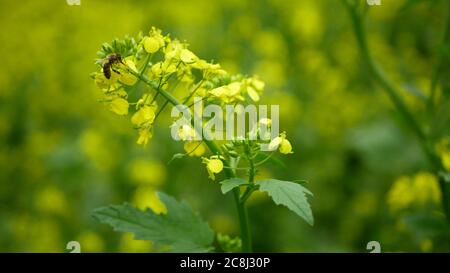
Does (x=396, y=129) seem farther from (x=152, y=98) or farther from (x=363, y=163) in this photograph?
(x=152, y=98)

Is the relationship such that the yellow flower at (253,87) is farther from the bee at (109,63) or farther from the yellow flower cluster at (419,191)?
the yellow flower cluster at (419,191)

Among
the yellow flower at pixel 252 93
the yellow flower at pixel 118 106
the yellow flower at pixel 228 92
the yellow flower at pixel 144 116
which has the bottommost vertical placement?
the yellow flower at pixel 144 116

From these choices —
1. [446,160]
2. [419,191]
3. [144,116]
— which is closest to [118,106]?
[144,116]

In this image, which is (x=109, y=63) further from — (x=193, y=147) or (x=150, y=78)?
(x=193, y=147)

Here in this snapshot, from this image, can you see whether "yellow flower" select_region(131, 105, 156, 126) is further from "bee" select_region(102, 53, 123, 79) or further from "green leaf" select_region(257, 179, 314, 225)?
"green leaf" select_region(257, 179, 314, 225)

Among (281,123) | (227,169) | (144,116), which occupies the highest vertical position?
(281,123)

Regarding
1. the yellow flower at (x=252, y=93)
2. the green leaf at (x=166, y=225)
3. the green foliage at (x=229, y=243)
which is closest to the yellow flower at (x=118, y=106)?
the green leaf at (x=166, y=225)
